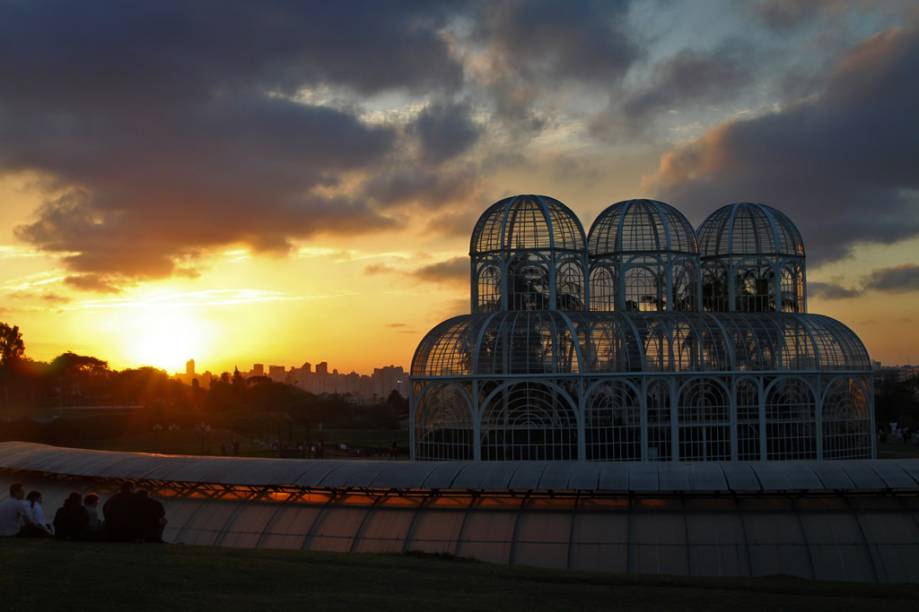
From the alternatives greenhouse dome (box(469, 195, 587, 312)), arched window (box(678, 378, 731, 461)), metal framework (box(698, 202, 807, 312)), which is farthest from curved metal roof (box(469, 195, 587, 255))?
arched window (box(678, 378, 731, 461))

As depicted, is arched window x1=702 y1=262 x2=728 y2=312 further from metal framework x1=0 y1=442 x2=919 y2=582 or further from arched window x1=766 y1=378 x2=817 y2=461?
metal framework x1=0 y1=442 x2=919 y2=582

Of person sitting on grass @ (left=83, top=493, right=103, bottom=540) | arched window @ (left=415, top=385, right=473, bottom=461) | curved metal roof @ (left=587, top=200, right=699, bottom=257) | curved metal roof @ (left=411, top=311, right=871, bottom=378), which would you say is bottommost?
person sitting on grass @ (left=83, top=493, right=103, bottom=540)

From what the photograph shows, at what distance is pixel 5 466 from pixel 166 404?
110 metres

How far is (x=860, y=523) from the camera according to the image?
3195 cm

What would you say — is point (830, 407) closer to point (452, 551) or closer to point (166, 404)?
point (452, 551)

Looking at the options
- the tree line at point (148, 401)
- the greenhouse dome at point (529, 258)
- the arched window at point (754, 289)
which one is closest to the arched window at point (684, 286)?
the arched window at point (754, 289)

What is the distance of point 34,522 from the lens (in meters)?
25.7

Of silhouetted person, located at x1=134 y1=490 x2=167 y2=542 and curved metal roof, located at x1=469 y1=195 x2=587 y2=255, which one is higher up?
curved metal roof, located at x1=469 y1=195 x2=587 y2=255

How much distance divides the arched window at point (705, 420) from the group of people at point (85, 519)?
1502 inches

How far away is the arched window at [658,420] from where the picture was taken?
57.6 metres

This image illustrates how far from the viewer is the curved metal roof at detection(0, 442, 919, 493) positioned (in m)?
33.0

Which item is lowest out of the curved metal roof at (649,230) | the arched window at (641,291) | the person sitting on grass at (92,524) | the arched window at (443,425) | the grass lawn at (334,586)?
the grass lawn at (334,586)

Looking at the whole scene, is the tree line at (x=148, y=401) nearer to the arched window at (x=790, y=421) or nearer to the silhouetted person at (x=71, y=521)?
the arched window at (x=790, y=421)

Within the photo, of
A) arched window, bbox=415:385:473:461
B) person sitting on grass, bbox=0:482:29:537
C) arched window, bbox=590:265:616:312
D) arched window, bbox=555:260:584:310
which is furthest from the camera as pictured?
arched window, bbox=590:265:616:312
